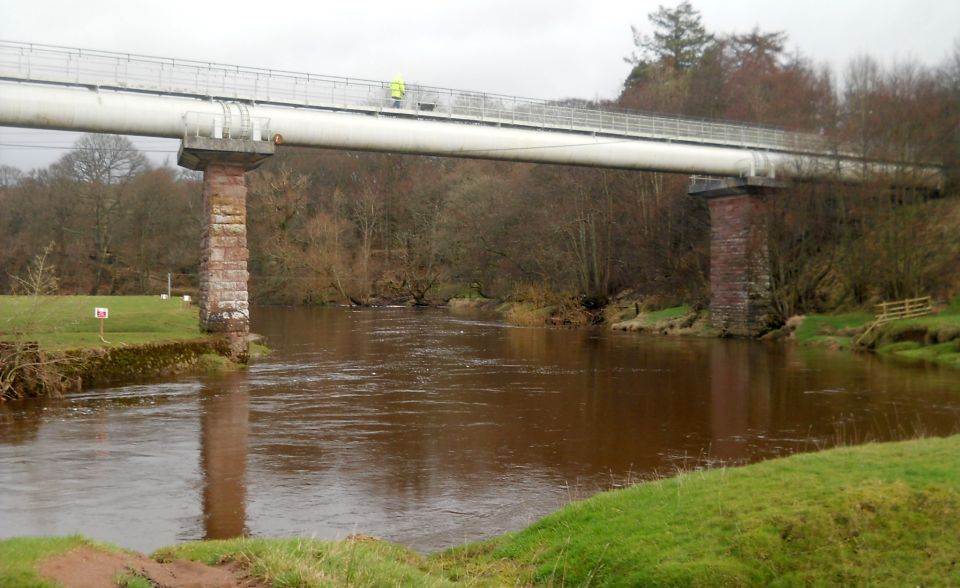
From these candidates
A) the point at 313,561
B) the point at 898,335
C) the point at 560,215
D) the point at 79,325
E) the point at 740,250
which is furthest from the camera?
the point at 560,215

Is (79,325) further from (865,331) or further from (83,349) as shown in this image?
(865,331)

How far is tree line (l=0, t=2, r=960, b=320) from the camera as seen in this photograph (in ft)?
121

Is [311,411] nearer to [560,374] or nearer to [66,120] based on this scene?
[560,374]

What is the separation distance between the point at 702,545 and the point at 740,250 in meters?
33.6

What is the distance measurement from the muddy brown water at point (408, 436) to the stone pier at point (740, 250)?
400 inches

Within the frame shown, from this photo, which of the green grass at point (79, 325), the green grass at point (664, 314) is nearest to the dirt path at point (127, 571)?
the green grass at point (79, 325)

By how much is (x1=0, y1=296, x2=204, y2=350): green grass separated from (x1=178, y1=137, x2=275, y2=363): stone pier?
3.43 feet

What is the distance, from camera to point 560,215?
57.4 m

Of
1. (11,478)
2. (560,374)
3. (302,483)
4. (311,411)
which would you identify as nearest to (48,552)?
(302,483)

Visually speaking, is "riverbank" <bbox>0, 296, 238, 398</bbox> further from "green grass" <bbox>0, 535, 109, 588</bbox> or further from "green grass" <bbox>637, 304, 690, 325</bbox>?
"green grass" <bbox>637, 304, 690, 325</bbox>

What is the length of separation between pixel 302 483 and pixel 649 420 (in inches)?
321

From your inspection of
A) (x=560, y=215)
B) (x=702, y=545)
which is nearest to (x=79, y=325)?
(x=702, y=545)

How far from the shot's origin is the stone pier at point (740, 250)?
125ft

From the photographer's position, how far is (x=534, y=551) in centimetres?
783
